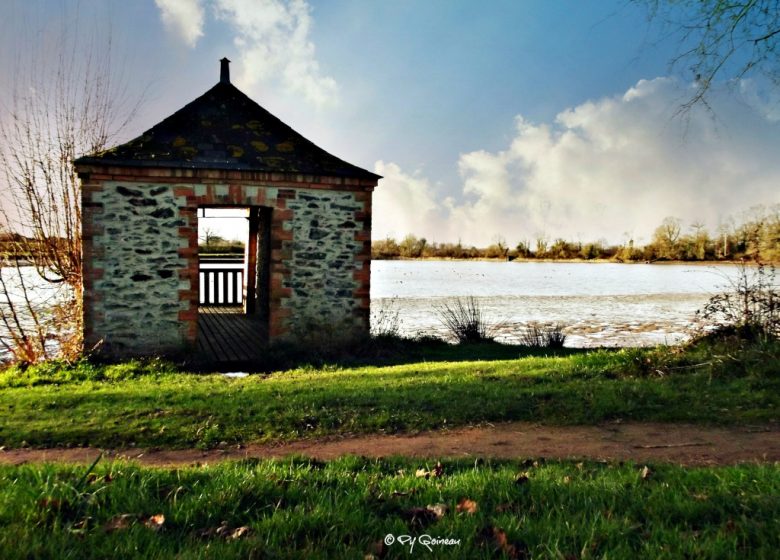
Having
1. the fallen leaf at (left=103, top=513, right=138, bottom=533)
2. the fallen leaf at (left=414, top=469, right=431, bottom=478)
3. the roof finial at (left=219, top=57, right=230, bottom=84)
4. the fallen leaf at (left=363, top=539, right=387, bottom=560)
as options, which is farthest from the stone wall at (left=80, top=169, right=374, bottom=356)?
the fallen leaf at (left=363, top=539, right=387, bottom=560)

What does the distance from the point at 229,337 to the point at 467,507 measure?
981 centimetres

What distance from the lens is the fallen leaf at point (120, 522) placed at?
2.71 meters

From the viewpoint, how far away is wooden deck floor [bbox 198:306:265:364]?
10531 millimetres

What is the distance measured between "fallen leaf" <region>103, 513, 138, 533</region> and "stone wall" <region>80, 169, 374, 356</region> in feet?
26.2

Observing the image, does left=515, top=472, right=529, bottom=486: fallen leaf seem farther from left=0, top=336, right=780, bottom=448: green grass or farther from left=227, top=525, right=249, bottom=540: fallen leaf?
left=0, top=336, right=780, bottom=448: green grass

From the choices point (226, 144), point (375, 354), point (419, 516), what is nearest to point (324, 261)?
point (375, 354)

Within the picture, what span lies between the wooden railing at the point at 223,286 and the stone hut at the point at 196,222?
5090 mm

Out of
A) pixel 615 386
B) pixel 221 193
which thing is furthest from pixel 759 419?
pixel 221 193

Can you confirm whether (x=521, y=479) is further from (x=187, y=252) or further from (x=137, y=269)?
(x=137, y=269)

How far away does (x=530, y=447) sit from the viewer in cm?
529

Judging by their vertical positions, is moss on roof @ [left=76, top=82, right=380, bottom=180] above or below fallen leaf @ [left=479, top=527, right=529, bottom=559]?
above

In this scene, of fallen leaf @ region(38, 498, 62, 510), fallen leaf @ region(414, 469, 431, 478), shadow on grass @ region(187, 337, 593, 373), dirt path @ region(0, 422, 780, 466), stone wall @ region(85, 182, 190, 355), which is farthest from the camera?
shadow on grass @ region(187, 337, 593, 373)

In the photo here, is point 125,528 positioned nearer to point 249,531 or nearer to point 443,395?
point 249,531

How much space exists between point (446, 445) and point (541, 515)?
2.39 metres
